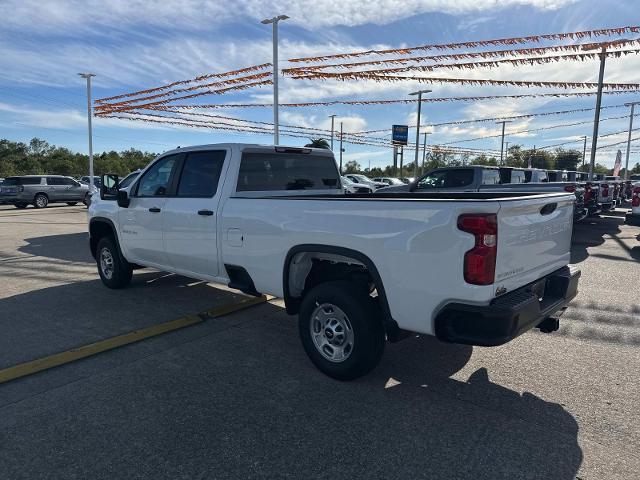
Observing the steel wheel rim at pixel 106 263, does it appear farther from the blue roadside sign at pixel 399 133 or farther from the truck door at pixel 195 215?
the blue roadside sign at pixel 399 133

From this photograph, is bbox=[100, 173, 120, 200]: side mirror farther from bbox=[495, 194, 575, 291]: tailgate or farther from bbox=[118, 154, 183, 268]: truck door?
bbox=[495, 194, 575, 291]: tailgate

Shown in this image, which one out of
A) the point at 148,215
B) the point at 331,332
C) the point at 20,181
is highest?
the point at 20,181

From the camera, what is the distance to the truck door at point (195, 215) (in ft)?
15.7

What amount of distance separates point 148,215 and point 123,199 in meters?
0.51

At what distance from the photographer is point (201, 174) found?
5.07 meters

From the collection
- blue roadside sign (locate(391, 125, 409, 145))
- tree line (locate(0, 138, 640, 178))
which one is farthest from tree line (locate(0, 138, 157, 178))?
blue roadside sign (locate(391, 125, 409, 145))

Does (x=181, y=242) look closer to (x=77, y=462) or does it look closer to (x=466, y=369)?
(x=77, y=462)

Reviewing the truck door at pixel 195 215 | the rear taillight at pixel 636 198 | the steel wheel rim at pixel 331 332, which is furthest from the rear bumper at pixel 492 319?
the rear taillight at pixel 636 198

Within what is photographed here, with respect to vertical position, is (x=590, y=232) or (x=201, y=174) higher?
(x=201, y=174)

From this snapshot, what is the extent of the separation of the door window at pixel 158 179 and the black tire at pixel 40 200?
2234 centimetres

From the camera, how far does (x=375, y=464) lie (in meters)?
2.65

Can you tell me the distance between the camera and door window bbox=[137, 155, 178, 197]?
5.45m

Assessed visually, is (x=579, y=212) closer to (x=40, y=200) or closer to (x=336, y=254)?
(x=336, y=254)

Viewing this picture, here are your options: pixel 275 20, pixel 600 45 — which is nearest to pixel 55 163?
pixel 275 20
